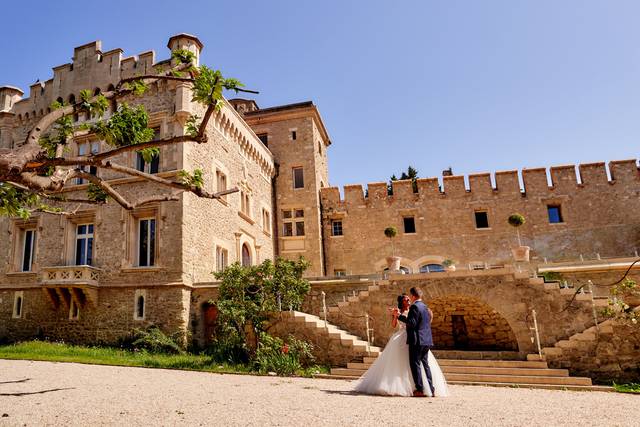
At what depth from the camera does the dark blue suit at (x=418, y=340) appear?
23.0ft

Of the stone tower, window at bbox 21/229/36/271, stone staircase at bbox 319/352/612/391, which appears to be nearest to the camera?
stone staircase at bbox 319/352/612/391

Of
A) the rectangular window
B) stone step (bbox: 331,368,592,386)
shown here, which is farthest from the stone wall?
stone step (bbox: 331,368,592,386)

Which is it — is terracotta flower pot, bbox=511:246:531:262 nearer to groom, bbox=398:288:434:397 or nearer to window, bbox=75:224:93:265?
groom, bbox=398:288:434:397

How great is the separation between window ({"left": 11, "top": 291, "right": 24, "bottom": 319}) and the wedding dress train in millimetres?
15191

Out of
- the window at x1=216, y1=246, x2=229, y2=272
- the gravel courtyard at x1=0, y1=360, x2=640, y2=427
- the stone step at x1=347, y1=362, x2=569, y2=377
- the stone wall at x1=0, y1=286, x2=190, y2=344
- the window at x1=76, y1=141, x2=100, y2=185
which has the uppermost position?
the window at x1=76, y1=141, x2=100, y2=185

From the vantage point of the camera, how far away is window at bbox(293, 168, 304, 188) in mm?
24406

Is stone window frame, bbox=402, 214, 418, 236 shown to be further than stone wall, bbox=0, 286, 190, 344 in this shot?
Yes

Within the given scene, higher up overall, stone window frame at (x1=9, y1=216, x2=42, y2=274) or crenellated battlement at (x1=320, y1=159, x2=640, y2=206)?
crenellated battlement at (x1=320, y1=159, x2=640, y2=206)

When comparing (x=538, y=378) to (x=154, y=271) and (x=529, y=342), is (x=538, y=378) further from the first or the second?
(x=154, y=271)

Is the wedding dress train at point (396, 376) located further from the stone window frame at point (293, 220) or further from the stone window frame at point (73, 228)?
the stone window frame at point (293, 220)

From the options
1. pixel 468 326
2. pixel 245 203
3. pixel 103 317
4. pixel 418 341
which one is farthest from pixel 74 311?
pixel 468 326

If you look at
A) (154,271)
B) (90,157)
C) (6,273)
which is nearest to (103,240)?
(154,271)

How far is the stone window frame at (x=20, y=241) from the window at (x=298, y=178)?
41.5 ft

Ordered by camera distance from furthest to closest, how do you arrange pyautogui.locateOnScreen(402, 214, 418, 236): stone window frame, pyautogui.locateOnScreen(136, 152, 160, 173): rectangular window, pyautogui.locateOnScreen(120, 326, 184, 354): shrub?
1. pyautogui.locateOnScreen(402, 214, 418, 236): stone window frame
2. pyautogui.locateOnScreen(136, 152, 160, 173): rectangular window
3. pyautogui.locateOnScreen(120, 326, 184, 354): shrub
